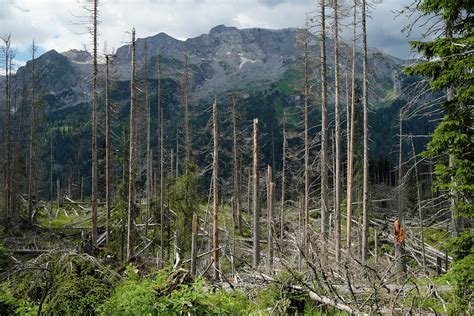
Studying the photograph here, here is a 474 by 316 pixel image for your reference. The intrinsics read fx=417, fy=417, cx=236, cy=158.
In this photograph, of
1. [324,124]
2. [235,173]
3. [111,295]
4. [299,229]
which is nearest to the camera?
[111,295]

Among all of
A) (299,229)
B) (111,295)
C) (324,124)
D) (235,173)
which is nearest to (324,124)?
(324,124)

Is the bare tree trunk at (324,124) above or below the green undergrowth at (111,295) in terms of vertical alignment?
above

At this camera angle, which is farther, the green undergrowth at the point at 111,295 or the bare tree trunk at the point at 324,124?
the bare tree trunk at the point at 324,124

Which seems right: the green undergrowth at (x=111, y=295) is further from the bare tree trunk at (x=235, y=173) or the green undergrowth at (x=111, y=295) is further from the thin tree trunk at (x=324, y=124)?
the bare tree trunk at (x=235, y=173)

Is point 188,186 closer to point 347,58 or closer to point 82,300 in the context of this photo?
point 347,58

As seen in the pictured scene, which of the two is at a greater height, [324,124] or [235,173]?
[324,124]

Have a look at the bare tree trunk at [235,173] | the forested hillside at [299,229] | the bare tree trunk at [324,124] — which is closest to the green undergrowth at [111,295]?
the forested hillside at [299,229]

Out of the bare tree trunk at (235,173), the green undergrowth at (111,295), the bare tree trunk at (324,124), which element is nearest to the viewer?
the green undergrowth at (111,295)

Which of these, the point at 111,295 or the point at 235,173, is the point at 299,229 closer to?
the point at 111,295

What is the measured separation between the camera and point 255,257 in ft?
64.8

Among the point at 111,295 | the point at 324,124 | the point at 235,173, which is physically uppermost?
the point at 324,124

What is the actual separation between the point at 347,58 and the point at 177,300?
1699 cm

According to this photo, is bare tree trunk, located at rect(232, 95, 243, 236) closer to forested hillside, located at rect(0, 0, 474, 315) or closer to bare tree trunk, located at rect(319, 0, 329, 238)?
forested hillside, located at rect(0, 0, 474, 315)

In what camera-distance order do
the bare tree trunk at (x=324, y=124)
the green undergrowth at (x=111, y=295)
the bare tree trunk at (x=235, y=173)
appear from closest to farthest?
the green undergrowth at (x=111, y=295), the bare tree trunk at (x=324, y=124), the bare tree trunk at (x=235, y=173)
